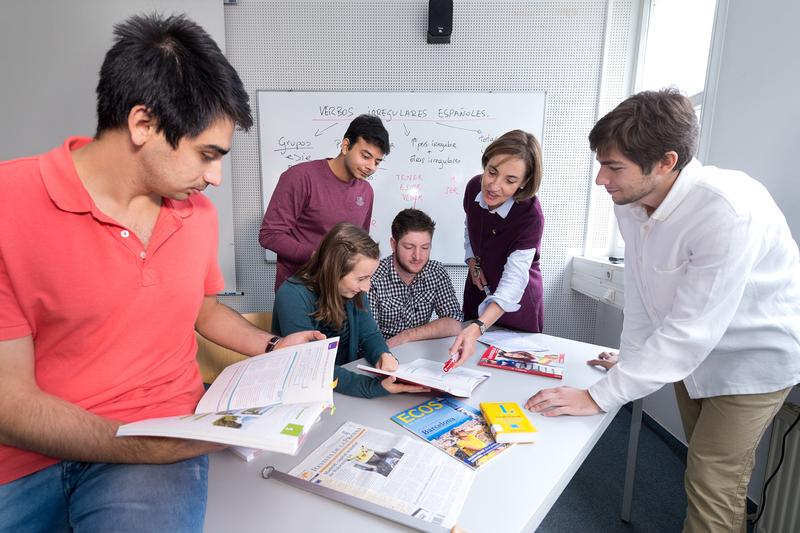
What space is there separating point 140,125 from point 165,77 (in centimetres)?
10

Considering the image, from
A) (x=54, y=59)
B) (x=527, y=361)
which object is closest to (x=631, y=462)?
(x=527, y=361)

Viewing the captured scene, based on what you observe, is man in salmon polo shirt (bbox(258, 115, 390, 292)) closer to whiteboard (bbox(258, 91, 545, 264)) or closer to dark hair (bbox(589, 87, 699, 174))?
whiteboard (bbox(258, 91, 545, 264))

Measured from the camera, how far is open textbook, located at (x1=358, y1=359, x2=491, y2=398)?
1.13 metres

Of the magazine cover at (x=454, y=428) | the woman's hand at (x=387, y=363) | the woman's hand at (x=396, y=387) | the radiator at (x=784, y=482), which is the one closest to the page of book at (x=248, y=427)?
the magazine cover at (x=454, y=428)

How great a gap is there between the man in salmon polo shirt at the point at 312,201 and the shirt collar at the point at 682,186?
1172mm

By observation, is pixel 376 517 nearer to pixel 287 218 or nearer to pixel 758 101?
pixel 287 218

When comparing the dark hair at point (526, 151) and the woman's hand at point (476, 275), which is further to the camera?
the woman's hand at point (476, 275)

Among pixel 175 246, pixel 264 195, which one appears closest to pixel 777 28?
pixel 175 246

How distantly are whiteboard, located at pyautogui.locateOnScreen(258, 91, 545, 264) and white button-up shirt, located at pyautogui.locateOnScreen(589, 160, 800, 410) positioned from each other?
1.79 m

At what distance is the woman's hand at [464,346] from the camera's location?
1.40 m

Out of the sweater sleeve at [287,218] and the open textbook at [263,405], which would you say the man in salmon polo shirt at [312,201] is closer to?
the sweater sleeve at [287,218]

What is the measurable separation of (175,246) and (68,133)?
262 centimetres

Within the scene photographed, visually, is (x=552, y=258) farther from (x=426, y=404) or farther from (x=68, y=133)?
(x=68, y=133)

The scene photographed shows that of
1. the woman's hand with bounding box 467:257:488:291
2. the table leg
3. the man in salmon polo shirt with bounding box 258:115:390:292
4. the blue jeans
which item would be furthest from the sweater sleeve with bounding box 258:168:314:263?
the table leg
